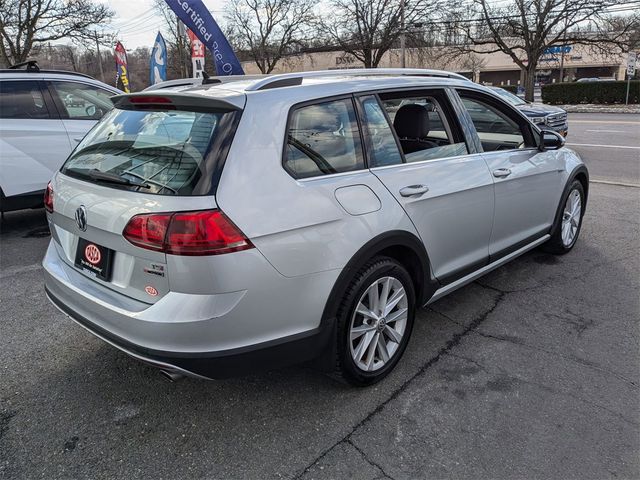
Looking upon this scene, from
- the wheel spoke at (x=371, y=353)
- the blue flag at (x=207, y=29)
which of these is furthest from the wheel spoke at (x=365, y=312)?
the blue flag at (x=207, y=29)

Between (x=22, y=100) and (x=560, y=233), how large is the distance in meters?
6.02

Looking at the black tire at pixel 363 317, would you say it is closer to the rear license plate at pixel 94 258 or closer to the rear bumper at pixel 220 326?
the rear bumper at pixel 220 326

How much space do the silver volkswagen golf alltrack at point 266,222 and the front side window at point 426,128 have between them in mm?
13

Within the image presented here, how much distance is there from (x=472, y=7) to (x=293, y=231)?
40331 millimetres

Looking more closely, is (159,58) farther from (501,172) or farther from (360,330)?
(360,330)

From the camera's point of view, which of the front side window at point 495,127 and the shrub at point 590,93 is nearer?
the front side window at point 495,127

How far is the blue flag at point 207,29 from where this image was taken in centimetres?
605

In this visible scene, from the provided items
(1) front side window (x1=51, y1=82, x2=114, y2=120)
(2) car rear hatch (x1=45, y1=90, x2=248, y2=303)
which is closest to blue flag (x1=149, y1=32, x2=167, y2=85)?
(1) front side window (x1=51, y1=82, x2=114, y2=120)

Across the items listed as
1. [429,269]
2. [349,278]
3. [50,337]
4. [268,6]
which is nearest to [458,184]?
[429,269]

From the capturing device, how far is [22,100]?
19.0 ft

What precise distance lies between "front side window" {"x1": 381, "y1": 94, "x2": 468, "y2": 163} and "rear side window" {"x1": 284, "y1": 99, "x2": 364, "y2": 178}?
0.56 meters

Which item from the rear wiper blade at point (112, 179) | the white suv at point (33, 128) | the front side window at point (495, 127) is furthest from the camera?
the white suv at point (33, 128)

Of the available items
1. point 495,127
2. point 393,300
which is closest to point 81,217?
point 393,300

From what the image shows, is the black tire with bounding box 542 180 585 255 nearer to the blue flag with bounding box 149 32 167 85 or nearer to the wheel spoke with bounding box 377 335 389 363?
the wheel spoke with bounding box 377 335 389 363
